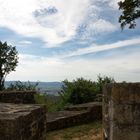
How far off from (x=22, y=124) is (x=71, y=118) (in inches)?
278

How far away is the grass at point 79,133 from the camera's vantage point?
1060 centimetres

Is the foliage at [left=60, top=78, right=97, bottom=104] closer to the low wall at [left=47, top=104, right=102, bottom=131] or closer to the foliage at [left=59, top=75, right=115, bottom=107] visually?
the foliage at [left=59, top=75, right=115, bottom=107]

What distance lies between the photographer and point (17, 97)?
11773 mm

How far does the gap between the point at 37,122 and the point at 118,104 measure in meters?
1.61

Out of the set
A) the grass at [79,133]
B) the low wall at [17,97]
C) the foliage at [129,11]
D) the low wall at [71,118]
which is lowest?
the grass at [79,133]

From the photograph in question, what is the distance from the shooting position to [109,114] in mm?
6539

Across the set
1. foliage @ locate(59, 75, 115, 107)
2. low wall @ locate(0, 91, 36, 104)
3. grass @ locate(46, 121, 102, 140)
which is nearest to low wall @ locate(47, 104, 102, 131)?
grass @ locate(46, 121, 102, 140)

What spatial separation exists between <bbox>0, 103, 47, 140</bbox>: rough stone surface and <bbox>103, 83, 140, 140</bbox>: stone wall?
1342 mm

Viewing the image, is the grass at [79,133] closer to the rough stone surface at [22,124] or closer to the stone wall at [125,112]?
the rough stone surface at [22,124]

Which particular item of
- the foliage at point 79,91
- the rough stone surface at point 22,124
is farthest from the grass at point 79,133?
the foliage at point 79,91

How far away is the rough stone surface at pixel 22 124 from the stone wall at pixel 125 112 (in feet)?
4.40

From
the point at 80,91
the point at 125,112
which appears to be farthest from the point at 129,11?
the point at 125,112

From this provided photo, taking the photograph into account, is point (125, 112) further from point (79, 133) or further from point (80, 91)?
point (80, 91)

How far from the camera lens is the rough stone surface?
5430mm
